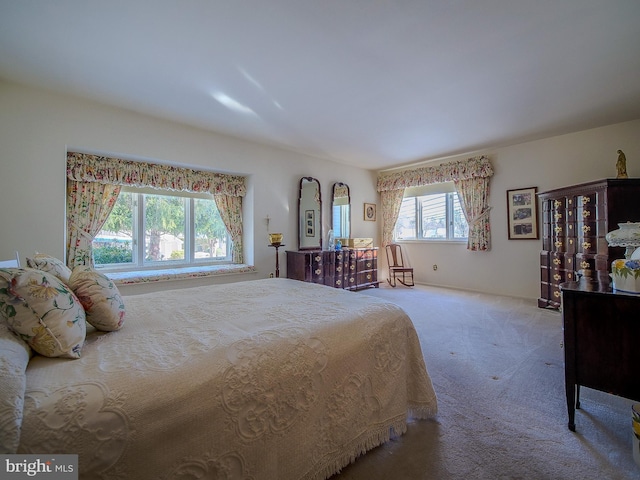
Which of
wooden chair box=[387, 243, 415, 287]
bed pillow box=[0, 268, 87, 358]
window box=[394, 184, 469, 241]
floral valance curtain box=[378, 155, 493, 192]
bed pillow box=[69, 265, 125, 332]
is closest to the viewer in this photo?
bed pillow box=[0, 268, 87, 358]

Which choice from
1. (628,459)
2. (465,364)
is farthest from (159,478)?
(465,364)

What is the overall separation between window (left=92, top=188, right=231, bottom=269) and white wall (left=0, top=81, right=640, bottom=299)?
539 mm

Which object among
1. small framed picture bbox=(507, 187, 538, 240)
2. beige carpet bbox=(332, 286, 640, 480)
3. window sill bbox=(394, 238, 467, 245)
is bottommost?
beige carpet bbox=(332, 286, 640, 480)

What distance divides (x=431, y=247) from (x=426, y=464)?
4.82 meters

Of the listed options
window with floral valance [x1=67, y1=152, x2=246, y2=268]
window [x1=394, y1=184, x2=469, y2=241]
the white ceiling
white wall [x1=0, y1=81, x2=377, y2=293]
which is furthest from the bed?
window [x1=394, y1=184, x2=469, y2=241]

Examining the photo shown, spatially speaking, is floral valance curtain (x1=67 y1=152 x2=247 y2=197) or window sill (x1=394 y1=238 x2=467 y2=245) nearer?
floral valance curtain (x1=67 y1=152 x2=247 y2=197)

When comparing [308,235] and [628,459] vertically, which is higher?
[308,235]

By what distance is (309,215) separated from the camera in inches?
200

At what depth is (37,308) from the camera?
1009 mm

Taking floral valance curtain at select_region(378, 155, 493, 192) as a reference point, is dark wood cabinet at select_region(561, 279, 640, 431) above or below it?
below

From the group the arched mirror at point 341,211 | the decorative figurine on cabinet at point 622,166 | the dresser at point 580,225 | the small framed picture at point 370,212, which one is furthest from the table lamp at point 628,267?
the small framed picture at point 370,212

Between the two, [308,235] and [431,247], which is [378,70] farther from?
[431,247]

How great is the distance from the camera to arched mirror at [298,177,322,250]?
4.98 meters

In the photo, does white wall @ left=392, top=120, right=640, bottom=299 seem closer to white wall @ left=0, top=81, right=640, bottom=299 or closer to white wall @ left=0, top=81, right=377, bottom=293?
white wall @ left=0, top=81, right=640, bottom=299
